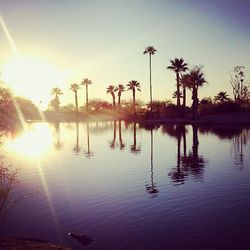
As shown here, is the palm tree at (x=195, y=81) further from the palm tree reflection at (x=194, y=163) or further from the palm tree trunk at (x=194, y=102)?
the palm tree reflection at (x=194, y=163)

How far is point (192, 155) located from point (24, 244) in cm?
2547

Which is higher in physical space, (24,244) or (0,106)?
(0,106)

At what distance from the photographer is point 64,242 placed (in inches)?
553

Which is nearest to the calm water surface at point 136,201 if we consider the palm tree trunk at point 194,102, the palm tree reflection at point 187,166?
the palm tree reflection at point 187,166

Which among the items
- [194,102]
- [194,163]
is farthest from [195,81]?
[194,163]

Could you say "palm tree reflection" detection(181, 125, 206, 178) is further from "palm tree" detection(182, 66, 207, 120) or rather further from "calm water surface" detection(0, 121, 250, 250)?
"palm tree" detection(182, 66, 207, 120)

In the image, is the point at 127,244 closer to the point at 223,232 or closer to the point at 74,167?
the point at 223,232

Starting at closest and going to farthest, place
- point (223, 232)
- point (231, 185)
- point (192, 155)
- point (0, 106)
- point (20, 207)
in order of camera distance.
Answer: point (0, 106) < point (223, 232) < point (20, 207) < point (231, 185) < point (192, 155)

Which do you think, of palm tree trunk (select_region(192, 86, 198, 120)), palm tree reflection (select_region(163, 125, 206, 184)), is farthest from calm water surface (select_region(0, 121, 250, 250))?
palm tree trunk (select_region(192, 86, 198, 120))

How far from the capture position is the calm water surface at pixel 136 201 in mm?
14461

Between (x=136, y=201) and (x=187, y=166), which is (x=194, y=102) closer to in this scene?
(x=187, y=166)

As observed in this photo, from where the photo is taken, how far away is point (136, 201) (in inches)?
767

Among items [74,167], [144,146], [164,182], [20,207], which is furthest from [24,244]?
[144,146]

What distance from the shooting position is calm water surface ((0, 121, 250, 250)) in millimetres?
14461
